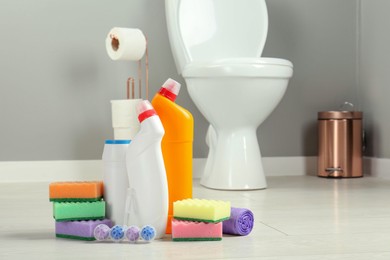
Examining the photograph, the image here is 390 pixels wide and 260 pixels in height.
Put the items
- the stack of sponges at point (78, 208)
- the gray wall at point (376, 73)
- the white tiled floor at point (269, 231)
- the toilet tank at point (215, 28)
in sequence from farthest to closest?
1. the gray wall at point (376, 73)
2. the toilet tank at point (215, 28)
3. the stack of sponges at point (78, 208)
4. the white tiled floor at point (269, 231)

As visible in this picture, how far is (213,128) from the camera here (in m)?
2.72

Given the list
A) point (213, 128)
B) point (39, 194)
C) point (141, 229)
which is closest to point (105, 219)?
point (141, 229)

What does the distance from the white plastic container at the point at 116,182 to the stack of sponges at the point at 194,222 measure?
0.12 metres

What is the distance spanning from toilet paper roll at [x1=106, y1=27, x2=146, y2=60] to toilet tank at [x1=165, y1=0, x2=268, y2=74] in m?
0.17

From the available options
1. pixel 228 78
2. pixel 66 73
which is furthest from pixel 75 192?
pixel 66 73

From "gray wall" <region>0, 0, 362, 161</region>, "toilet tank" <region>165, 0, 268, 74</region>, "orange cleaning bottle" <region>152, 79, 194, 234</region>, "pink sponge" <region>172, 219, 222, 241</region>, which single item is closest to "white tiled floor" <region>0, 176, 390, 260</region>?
"pink sponge" <region>172, 219, 222, 241</region>

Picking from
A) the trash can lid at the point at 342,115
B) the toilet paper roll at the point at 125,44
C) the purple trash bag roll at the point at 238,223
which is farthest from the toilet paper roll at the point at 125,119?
the purple trash bag roll at the point at 238,223

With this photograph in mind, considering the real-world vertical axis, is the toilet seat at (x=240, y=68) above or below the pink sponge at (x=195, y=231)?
above

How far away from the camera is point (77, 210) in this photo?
1383 millimetres

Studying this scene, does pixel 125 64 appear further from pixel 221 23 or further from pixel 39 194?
pixel 39 194

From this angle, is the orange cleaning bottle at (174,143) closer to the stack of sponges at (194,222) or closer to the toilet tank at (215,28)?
the stack of sponges at (194,222)

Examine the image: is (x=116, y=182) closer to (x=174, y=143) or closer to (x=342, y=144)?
(x=174, y=143)

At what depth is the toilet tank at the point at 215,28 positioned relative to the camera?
2.71 metres

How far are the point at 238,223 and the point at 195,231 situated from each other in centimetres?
11
